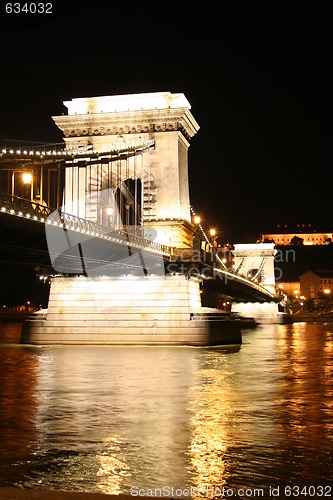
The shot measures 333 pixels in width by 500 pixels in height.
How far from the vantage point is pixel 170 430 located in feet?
34.9

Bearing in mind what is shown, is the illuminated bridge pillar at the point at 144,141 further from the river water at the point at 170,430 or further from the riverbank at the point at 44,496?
the riverbank at the point at 44,496

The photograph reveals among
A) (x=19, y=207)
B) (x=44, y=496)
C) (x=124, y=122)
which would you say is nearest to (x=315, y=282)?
(x=124, y=122)

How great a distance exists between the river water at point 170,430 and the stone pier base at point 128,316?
1096 centimetres

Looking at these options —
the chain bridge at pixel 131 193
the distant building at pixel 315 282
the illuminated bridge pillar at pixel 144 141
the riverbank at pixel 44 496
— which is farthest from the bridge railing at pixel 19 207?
the distant building at pixel 315 282

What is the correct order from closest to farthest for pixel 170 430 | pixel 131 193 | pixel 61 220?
pixel 170 430
pixel 61 220
pixel 131 193

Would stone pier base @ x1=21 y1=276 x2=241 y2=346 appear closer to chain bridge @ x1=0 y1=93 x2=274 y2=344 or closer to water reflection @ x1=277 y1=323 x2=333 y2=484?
chain bridge @ x1=0 y1=93 x2=274 y2=344

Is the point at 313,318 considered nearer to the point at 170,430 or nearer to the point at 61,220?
the point at 61,220

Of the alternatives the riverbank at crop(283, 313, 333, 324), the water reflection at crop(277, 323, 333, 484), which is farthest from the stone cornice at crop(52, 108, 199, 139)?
the riverbank at crop(283, 313, 333, 324)

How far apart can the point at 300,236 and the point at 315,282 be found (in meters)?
37.6

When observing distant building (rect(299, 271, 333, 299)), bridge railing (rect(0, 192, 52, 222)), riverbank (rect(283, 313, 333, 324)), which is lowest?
riverbank (rect(283, 313, 333, 324))

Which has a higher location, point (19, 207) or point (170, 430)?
point (19, 207)

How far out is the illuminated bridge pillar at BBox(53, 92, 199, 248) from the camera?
1575 inches

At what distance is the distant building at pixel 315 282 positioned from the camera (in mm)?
129750

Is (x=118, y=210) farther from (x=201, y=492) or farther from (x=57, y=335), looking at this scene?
(x=201, y=492)
